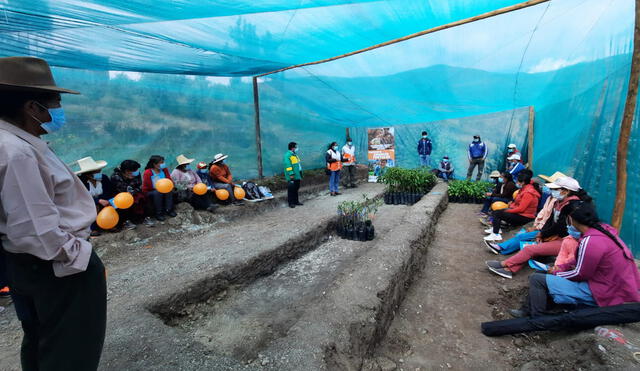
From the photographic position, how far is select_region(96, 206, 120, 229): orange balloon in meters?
4.25

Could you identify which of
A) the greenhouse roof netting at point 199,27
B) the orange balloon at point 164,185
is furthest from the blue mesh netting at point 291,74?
the orange balloon at point 164,185

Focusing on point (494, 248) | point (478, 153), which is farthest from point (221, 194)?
point (478, 153)

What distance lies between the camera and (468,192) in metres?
7.68

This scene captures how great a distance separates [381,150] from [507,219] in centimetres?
811

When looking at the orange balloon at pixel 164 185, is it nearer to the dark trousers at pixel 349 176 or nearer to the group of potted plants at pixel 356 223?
the group of potted plants at pixel 356 223

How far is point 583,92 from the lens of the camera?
4902 mm

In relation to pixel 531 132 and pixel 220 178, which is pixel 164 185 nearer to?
pixel 220 178

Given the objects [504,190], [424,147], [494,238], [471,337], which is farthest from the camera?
[424,147]

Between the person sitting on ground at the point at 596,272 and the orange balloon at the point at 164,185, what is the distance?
5425mm

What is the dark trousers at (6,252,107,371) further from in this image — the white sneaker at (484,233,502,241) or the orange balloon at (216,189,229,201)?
the white sneaker at (484,233,502,241)

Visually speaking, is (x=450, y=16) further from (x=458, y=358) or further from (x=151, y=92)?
(x=151, y=92)

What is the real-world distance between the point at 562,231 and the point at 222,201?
5937 millimetres

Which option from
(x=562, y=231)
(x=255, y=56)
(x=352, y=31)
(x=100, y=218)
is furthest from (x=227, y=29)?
(x=562, y=231)

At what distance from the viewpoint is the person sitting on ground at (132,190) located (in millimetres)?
4785
